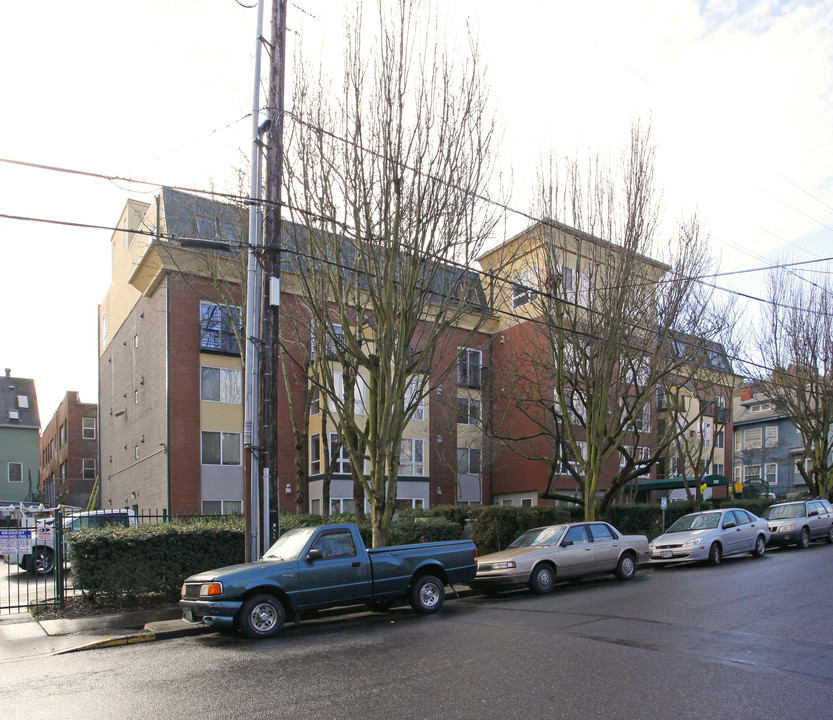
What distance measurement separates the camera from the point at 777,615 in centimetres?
1012

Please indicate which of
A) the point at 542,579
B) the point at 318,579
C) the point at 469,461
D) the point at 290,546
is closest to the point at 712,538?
the point at 542,579

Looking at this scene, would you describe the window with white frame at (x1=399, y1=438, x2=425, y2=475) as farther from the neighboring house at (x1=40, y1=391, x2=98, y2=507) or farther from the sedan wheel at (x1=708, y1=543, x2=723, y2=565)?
the neighboring house at (x1=40, y1=391, x2=98, y2=507)

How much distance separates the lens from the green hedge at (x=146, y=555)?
13125mm

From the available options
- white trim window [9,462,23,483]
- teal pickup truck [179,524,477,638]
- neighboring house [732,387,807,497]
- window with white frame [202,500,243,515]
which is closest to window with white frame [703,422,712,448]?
neighboring house [732,387,807,497]

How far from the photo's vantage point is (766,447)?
60.8m

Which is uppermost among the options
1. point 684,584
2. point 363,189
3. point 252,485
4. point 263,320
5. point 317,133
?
point 317,133

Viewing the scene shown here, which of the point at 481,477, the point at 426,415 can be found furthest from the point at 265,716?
the point at 481,477

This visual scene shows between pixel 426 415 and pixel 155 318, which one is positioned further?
pixel 426 415

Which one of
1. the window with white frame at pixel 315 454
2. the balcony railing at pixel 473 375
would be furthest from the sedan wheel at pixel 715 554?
the window with white frame at pixel 315 454

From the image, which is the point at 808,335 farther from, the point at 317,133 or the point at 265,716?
the point at 265,716

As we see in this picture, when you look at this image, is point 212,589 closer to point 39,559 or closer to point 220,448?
point 39,559

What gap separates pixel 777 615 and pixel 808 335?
20930 mm

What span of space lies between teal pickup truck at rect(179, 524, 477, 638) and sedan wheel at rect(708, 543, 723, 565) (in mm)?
7999

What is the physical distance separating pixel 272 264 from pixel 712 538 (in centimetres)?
1244
